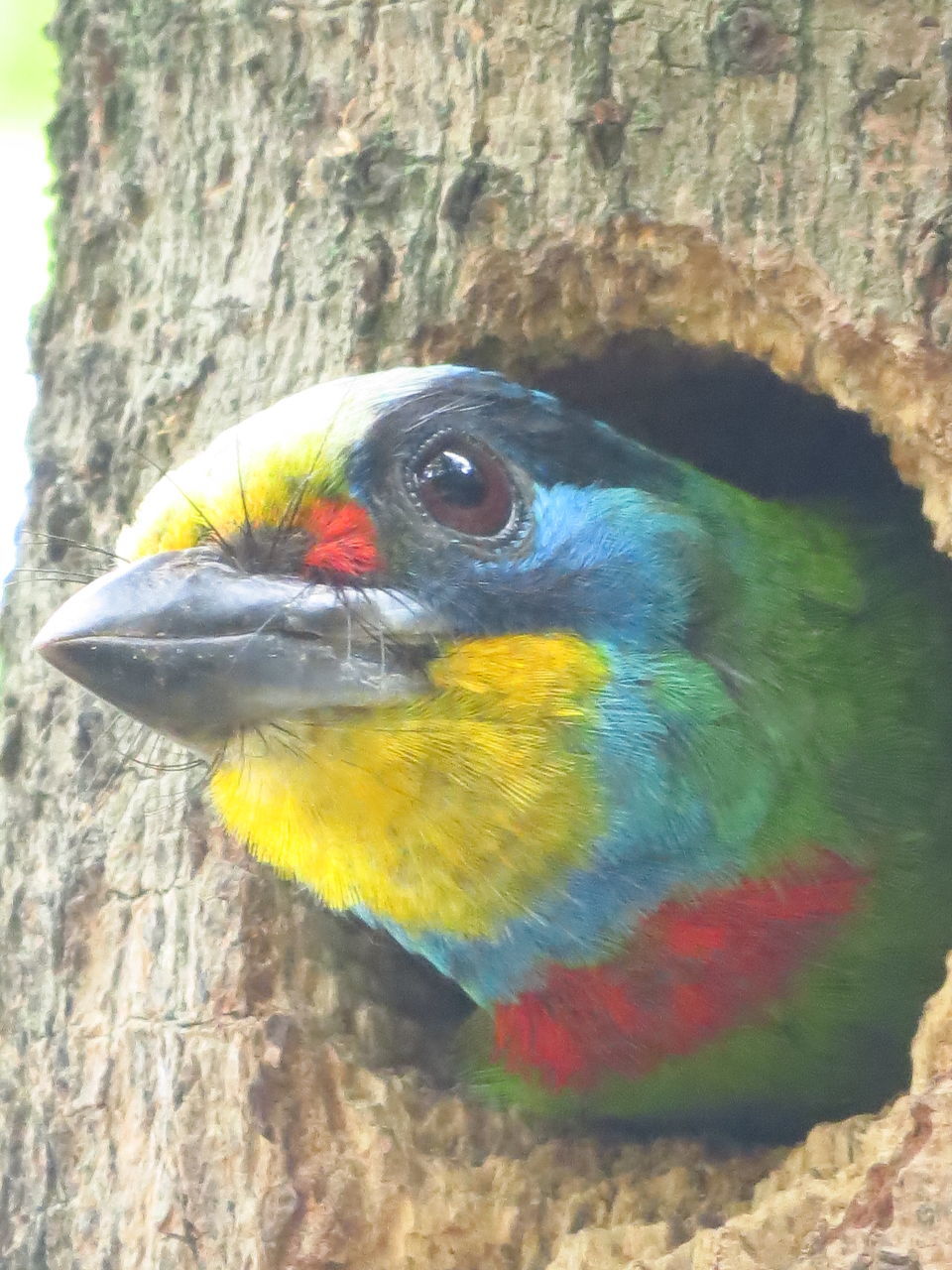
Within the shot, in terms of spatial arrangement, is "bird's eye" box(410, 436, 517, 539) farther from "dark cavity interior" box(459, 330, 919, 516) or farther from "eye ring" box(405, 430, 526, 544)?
"dark cavity interior" box(459, 330, 919, 516)

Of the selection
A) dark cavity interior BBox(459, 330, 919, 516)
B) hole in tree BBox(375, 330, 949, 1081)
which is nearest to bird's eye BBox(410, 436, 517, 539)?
hole in tree BBox(375, 330, 949, 1081)

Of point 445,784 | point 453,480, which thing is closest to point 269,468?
point 453,480

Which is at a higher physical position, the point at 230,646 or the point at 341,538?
the point at 341,538

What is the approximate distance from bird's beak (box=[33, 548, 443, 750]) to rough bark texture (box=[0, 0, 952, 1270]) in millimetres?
715

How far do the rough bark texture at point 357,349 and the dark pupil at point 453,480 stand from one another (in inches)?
25.2

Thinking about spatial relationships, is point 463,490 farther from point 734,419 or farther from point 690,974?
point 734,419

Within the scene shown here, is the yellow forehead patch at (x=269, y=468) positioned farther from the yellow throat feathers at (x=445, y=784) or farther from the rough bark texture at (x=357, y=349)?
the rough bark texture at (x=357, y=349)

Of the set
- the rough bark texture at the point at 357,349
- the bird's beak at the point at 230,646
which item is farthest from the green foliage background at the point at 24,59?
the bird's beak at the point at 230,646

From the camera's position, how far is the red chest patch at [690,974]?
256 centimetres

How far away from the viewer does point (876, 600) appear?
3070 millimetres

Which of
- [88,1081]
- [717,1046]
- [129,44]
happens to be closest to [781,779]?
[717,1046]

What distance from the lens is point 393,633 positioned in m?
Result: 2.22

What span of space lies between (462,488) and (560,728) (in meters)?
0.40

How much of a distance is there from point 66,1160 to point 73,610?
1198mm
